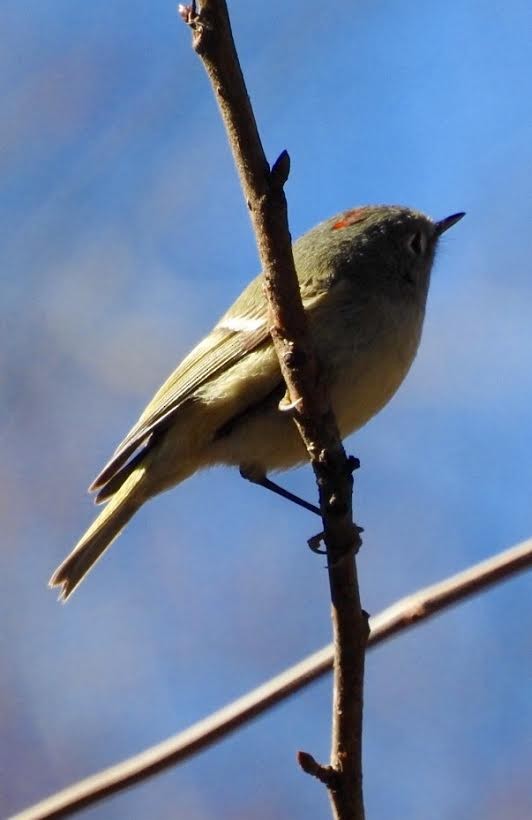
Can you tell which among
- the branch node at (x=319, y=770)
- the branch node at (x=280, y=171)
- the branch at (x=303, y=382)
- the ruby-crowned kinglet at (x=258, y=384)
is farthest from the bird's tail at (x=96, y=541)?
the branch node at (x=280, y=171)

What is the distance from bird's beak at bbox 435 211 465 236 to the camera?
343cm

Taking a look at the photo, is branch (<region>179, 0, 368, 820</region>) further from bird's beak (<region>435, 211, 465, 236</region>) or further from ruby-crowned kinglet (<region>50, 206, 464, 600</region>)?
bird's beak (<region>435, 211, 465, 236</region>)

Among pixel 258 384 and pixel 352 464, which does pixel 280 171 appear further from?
pixel 258 384

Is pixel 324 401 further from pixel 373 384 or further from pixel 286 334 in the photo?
pixel 373 384

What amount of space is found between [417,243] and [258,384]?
96 centimetres

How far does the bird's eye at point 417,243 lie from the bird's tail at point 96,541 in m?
1.06

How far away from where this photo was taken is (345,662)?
66.4 inches

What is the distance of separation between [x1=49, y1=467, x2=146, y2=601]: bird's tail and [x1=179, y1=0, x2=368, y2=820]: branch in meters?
1.04

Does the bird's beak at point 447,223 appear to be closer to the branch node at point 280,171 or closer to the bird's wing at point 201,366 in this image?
the bird's wing at point 201,366

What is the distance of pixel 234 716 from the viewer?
4.09 feet

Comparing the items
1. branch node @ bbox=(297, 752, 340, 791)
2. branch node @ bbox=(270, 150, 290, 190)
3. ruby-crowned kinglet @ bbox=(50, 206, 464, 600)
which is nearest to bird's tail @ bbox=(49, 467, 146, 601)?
ruby-crowned kinglet @ bbox=(50, 206, 464, 600)

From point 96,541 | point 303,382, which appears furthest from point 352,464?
point 96,541

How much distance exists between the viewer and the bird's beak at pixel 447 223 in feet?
11.2

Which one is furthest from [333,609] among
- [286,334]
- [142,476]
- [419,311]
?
[419,311]
